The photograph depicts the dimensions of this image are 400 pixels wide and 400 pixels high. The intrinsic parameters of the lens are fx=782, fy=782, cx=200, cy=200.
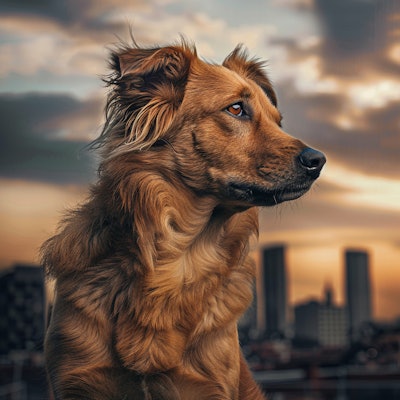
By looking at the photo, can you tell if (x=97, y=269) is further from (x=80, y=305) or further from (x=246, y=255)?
(x=246, y=255)

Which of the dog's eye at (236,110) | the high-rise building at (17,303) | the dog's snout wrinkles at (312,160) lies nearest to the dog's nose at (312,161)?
the dog's snout wrinkles at (312,160)

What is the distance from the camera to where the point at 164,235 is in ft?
16.7

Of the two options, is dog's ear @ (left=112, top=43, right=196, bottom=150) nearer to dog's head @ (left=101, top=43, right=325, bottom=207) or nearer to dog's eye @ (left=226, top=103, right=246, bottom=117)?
dog's head @ (left=101, top=43, right=325, bottom=207)

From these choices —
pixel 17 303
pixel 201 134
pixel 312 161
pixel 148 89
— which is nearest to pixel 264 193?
pixel 312 161

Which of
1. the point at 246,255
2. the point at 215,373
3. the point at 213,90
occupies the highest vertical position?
the point at 213,90

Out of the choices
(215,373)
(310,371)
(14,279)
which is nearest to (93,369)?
(215,373)

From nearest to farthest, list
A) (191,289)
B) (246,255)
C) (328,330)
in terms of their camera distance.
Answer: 1. (191,289)
2. (246,255)
3. (328,330)

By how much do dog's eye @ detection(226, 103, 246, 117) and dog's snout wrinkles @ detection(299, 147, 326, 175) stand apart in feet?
1.73

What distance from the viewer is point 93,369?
4.82 metres

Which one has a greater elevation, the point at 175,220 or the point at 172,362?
the point at 175,220

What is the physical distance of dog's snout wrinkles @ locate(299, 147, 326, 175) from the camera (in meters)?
4.92

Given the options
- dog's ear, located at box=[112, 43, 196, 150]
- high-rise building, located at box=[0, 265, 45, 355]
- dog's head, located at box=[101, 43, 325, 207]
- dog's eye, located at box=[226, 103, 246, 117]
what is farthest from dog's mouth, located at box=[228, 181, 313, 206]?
high-rise building, located at box=[0, 265, 45, 355]

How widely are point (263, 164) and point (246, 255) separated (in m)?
0.81

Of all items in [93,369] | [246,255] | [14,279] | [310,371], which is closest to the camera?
[93,369]
